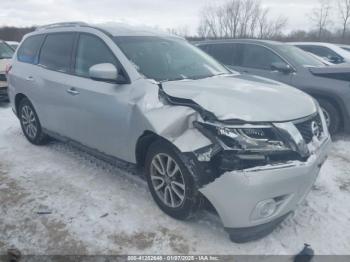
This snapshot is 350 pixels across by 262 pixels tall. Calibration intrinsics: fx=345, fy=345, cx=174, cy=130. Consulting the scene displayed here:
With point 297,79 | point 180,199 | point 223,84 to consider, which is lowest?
point 180,199

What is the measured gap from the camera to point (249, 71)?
6.61m

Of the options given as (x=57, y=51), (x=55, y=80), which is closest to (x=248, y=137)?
(x=55, y=80)

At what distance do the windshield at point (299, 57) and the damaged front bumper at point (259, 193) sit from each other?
3.84 m

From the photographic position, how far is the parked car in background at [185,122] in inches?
105

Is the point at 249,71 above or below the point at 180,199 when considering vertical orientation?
above

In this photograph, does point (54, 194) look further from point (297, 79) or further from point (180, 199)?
point (297, 79)

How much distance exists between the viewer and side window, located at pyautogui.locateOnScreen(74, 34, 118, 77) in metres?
3.79

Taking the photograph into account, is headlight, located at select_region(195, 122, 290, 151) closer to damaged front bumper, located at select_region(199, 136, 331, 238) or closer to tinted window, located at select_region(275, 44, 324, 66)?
damaged front bumper, located at select_region(199, 136, 331, 238)

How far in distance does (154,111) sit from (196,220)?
1103 millimetres

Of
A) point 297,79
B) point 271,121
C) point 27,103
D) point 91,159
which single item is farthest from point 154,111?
point 297,79

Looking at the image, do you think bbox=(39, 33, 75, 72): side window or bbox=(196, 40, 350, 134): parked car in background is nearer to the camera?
bbox=(39, 33, 75, 72): side window

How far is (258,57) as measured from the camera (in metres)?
6.60

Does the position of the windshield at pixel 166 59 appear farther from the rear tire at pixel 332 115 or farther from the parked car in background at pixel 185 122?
the rear tire at pixel 332 115

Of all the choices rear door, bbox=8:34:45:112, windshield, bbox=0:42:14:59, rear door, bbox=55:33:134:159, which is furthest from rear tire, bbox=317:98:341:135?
windshield, bbox=0:42:14:59
